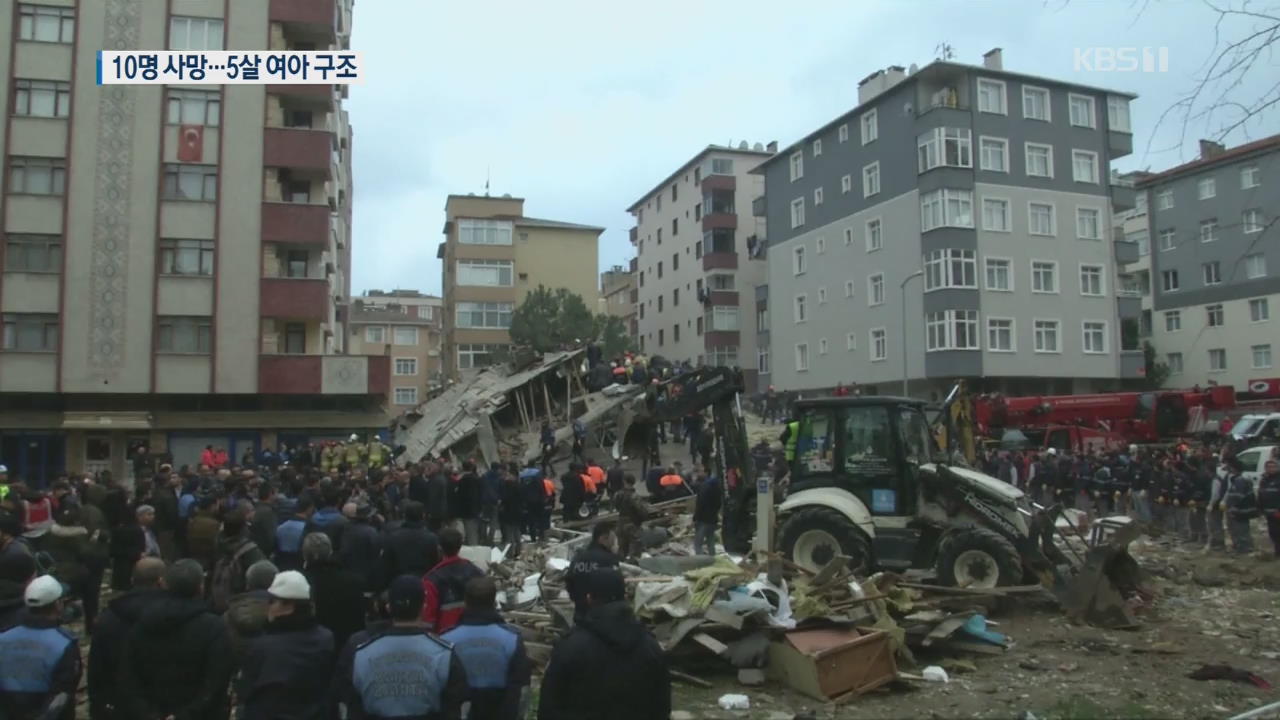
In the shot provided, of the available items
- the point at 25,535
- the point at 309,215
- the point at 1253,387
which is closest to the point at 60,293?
the point at 309,215

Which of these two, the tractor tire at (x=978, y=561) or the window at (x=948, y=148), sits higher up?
the window at (x=948, y=148)

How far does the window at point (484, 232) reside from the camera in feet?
199

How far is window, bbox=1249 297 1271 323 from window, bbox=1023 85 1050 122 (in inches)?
589

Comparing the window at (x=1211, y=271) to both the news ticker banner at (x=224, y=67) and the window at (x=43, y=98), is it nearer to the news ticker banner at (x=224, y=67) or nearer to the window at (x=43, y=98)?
the news ticker banner at (x=224, y=67)

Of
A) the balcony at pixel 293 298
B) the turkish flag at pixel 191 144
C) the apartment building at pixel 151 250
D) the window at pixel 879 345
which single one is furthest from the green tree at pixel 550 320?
the turkish flag at pixel 191 144

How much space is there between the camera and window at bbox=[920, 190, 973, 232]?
3962cm

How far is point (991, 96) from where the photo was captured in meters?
40.9

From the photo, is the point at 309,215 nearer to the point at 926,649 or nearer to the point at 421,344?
the point at 926,649

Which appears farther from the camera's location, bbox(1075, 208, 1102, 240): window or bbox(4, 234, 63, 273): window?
bbox(1075, 208, 1102, 240): window

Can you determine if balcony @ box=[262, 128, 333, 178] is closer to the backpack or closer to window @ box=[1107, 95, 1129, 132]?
the backpack

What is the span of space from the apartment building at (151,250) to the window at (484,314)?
87.1ft

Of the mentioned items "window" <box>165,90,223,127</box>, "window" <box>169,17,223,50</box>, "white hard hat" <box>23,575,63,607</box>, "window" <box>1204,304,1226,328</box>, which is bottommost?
"white hard hat" <box>23,575,63,607</box>

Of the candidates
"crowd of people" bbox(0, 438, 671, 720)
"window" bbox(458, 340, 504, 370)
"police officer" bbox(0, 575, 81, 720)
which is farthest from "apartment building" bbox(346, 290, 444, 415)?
"police officer" bbox(0, 575, 81, 720)

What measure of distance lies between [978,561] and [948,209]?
31245 millimetres
